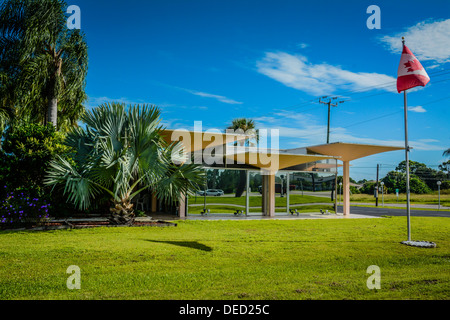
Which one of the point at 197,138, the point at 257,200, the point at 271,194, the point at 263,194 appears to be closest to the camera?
the point at 197,138

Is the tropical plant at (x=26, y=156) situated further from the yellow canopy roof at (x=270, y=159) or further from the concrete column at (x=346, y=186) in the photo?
the concrete column at (x=346, y=186)

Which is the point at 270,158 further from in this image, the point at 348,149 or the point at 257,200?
the point at 348,149

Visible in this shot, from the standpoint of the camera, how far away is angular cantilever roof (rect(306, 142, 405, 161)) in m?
19.5

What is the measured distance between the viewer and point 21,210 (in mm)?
12016

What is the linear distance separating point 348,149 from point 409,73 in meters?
10.5

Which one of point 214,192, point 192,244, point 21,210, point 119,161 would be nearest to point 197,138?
point 214,192

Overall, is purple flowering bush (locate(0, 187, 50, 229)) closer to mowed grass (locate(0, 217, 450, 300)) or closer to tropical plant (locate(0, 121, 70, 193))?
tropical plant (locate(0, 121, 70, 193))

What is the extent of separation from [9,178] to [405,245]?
13.3m

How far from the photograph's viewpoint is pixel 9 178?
1274 cm

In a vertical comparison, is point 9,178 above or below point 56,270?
above

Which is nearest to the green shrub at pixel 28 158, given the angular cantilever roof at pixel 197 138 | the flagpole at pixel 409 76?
the angular cantilever roof at pixel 197 138
